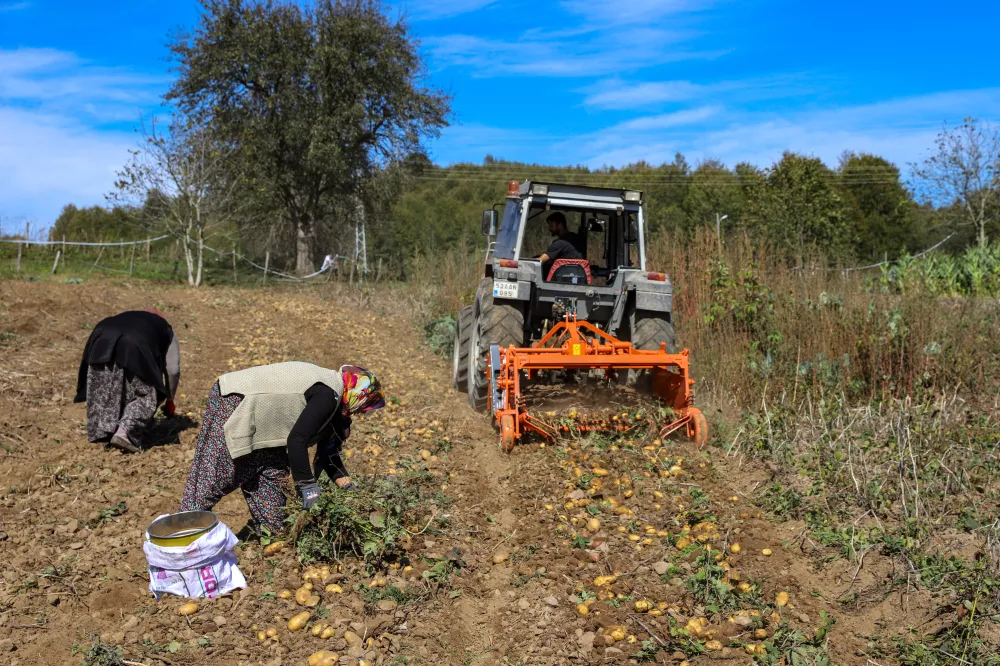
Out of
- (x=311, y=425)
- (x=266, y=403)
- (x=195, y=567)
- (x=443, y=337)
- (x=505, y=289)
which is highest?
(x=505, y=289)

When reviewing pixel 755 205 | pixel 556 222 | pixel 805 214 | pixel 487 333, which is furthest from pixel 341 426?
pixel 755 205

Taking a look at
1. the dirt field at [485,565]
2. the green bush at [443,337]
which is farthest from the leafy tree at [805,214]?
the dirt field at [485,565]

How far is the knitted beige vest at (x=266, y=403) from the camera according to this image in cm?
461

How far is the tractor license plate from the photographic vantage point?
8.07 metres

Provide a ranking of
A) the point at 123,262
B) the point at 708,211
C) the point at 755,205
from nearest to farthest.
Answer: the point at 755,205 → the point at 123,262 → the point at 708,211

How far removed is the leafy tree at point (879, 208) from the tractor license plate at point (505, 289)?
3028cm

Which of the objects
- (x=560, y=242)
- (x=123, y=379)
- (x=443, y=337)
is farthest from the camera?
(x=443, y=337)

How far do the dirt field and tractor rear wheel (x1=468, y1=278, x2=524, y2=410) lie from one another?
1.01ft

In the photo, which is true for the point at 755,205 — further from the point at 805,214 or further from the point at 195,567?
the point at 195,567

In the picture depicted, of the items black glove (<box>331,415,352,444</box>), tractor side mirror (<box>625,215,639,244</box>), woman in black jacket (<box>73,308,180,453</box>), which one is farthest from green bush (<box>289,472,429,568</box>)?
tractor side mirror (<box>625,215,639,244</box>)

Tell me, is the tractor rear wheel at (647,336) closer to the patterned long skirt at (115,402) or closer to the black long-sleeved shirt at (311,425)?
the black long-sleeved shirt at (311,425)

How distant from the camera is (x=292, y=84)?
23906mm

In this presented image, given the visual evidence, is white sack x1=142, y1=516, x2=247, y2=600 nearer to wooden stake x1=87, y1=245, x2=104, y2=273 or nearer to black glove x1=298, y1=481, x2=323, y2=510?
black glove x1=298, y1=481, x2=323, y2=510

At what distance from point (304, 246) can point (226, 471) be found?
2230cm
